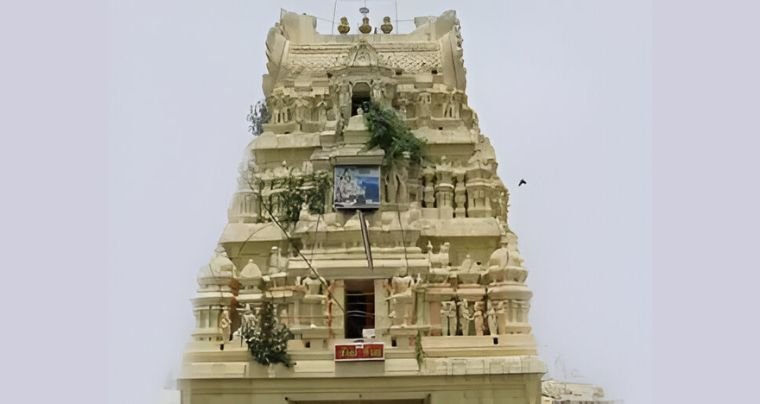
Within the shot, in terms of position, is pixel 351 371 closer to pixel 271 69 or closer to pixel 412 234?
pixel 412 234

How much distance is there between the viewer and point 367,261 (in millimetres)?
17797

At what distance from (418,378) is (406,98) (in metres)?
8.41

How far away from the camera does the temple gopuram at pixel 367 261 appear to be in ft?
55.6

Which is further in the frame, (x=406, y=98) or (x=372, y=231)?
(x=406, y=98)

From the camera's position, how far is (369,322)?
1831 centimetres

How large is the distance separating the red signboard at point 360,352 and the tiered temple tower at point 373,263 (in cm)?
5

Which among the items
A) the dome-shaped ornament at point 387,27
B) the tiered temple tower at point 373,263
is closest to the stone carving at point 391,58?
the tiered temple tower at point 373,263

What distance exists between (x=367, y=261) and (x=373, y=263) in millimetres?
155

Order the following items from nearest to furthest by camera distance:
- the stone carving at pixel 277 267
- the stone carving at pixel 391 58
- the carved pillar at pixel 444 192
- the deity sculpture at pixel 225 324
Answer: the deity sculpture at pixel 225 324 → the stone carving at pixel 277 267 → the carved pillar at pixel 444 192 → the stone carving at pixel 391 58

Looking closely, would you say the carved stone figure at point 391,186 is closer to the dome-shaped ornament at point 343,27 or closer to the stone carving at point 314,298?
the stone carving at point 314,298

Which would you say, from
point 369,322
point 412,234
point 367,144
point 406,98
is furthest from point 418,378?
point 406,98

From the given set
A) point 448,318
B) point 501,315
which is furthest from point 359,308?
point 501,315

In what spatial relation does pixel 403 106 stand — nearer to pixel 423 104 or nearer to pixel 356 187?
pixel 423 104

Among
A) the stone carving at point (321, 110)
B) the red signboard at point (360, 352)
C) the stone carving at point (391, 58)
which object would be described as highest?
the stone carving at point (391, 58)
